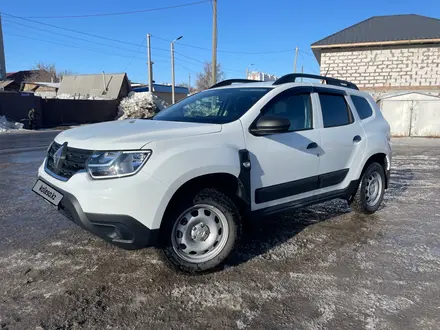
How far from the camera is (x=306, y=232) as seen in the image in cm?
450

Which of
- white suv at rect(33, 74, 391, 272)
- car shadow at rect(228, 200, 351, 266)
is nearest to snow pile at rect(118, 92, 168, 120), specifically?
car shadow at rect(228, 200, 351, 266)

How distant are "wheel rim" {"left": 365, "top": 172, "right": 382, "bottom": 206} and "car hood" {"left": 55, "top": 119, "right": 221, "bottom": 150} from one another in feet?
9.37

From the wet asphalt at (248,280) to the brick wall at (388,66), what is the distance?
51.8 ft

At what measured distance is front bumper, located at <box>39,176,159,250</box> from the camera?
2840mm

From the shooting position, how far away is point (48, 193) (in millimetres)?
3311

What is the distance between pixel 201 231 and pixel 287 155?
123cm

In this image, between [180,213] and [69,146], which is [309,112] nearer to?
[180,213]

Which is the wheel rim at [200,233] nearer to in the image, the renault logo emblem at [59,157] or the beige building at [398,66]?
the renault logo emblem at [59,157]

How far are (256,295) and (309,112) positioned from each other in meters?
2.20

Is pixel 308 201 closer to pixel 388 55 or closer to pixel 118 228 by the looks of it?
pixel 118 228

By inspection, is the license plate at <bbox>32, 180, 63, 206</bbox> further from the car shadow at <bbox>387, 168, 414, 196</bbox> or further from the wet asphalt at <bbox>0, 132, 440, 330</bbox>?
the car shadow at <bbox>387, 168, 414, 196</bbox>

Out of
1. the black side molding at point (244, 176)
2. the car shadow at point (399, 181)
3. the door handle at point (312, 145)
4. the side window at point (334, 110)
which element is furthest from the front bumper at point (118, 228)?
the car shadow at point (399, 181)

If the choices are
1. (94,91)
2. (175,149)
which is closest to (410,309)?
(175,149)

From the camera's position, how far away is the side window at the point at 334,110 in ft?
14.3
